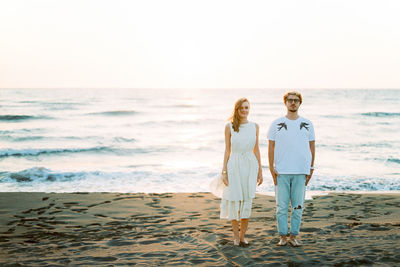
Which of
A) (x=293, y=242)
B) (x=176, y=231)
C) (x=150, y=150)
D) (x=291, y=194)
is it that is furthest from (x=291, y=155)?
(x=150, y=150)

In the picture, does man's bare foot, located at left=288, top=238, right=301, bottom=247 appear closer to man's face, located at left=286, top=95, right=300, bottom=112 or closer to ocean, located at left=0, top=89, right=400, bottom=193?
man's face, located at left=286, top=95, right=300, bottom=112

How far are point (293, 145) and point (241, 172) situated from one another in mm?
730

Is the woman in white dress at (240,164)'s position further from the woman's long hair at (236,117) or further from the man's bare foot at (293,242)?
the man's bare foot at (293,242)

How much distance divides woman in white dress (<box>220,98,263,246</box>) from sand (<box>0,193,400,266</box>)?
1.83ft

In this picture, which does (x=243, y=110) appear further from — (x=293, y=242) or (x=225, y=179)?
(x=293, y=242)

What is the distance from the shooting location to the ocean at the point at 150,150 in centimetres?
1104

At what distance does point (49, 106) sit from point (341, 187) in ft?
112

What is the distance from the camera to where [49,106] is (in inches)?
1503

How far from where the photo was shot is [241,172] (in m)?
4.80

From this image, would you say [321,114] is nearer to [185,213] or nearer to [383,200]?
[383,200]

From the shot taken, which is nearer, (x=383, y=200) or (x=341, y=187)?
(x=383, y=200)

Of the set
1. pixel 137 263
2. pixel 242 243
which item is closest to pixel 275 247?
pixel 242 243

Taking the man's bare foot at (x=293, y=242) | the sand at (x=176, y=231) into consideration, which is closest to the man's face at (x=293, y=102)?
the man's bare foot at (x=293, y=242)

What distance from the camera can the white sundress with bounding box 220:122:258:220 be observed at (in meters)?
4.77
